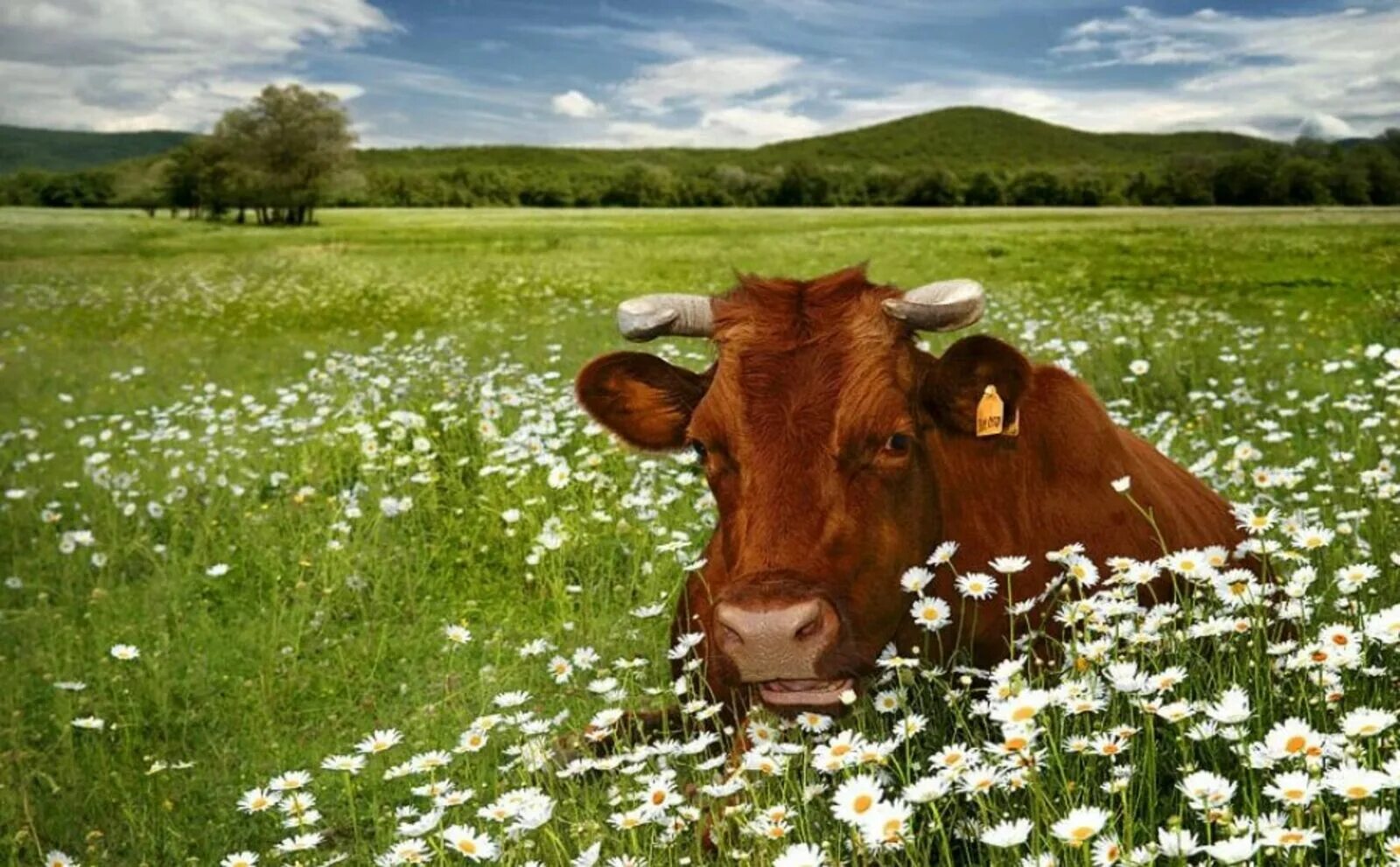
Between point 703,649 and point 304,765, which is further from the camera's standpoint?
point 304,765

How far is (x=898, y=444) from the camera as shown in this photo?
360cm

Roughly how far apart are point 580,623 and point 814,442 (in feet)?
8.19

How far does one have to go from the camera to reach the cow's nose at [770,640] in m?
2.99

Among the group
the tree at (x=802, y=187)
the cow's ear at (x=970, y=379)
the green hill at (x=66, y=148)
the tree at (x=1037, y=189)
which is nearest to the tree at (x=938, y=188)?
the tree at (x=1037, y=189)

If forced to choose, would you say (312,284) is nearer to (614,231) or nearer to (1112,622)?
(614,231)

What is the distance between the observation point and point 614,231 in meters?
23.9

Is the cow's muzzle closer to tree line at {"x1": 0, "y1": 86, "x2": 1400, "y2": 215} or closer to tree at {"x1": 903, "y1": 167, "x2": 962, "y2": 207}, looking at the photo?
tree line at {"x1": 0, "y1": 86, "x2": 1400, "y2": 215}

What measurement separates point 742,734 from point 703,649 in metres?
0.80

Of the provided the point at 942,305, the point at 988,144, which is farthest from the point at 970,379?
the point at 988,144

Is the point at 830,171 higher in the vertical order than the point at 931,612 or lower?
higher

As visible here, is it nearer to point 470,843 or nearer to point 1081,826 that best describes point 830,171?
point 470,843

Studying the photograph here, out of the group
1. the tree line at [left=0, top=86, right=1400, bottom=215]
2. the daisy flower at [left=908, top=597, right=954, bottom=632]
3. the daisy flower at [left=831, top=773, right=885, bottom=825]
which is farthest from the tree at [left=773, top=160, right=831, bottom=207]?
the daisy flower at [left=831, top=773, right=885, bottom=825]

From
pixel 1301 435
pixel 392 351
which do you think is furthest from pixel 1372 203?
pixel 392 351

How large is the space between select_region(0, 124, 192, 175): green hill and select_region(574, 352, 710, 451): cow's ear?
1173 cm
